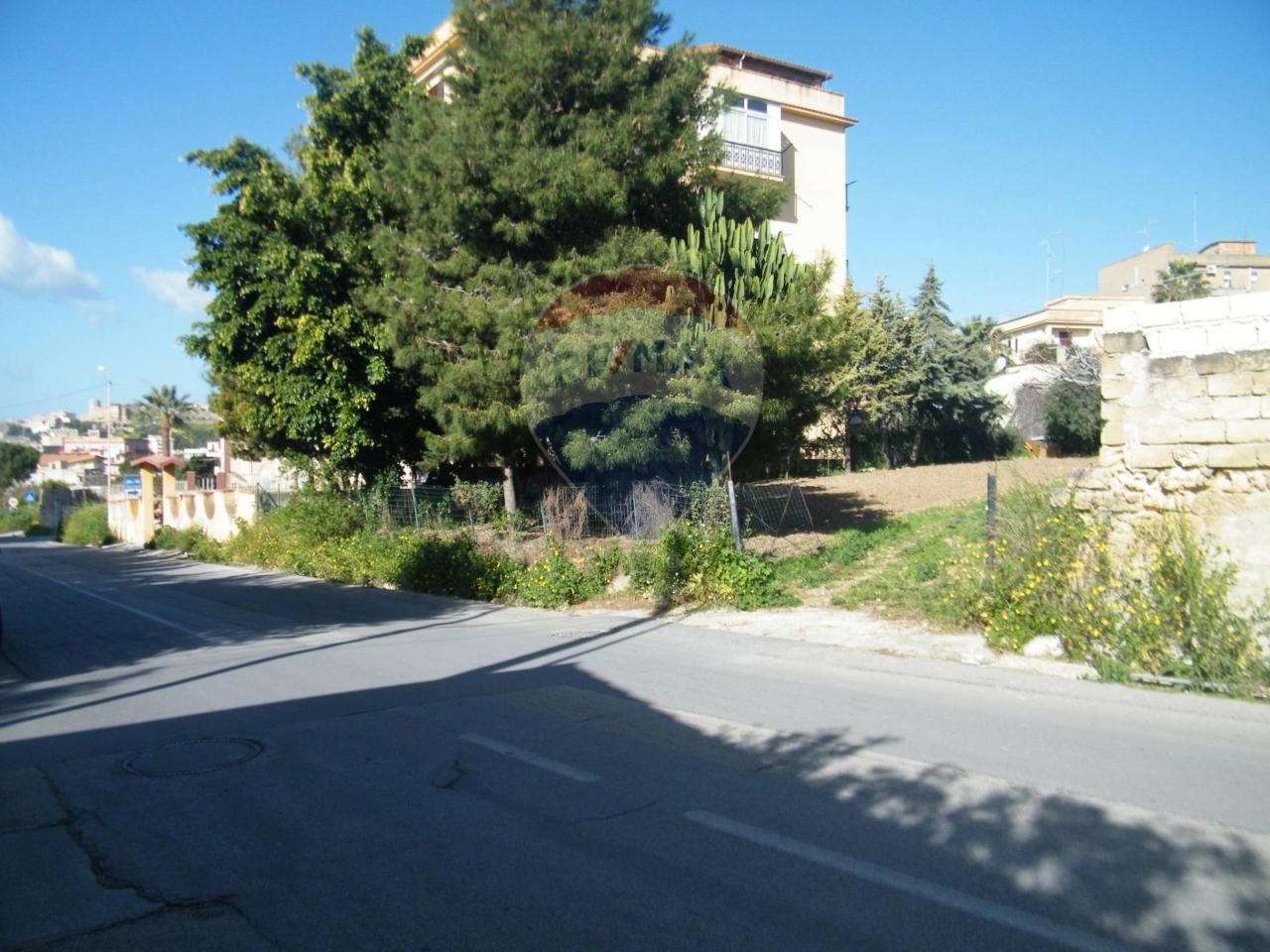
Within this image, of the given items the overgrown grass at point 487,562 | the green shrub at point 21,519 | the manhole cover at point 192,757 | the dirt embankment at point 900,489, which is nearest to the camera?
the manhole cover at point 192,757

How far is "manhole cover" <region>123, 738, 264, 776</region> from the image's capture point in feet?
20.9

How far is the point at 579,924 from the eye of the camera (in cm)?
394

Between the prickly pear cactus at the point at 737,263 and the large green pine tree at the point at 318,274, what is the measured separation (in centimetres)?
812

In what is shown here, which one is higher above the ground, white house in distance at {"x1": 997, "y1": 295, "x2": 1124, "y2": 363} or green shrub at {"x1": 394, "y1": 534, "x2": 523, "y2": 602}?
white house in distance at {"x1": 997, "y1": 295, "x2": 1124, "y2": 363}

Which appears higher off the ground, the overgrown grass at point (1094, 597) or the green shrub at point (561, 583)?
the overgrown grass at point (1094, 597)

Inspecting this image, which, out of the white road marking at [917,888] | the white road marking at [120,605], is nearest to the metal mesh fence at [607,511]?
the white road marking at [120,605]

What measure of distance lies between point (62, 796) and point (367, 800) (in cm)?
203

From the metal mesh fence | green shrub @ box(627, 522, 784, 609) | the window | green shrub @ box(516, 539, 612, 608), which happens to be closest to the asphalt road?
green shrub @ box(627, 522, 784, 609)

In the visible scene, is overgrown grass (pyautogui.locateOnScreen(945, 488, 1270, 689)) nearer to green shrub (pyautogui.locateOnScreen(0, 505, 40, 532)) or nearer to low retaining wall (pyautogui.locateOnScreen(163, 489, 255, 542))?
low retaining wall (pyautogui.locateOnScreen(163, 489, 255, 542))

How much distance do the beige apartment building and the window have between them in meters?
30.6

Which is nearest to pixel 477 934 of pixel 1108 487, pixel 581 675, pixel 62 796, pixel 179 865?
pixel 179 865

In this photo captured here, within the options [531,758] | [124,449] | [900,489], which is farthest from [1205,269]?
[124,449]

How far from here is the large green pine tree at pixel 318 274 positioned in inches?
812

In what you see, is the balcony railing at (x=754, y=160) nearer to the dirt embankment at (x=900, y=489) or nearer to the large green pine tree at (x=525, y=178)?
the dirt embankment at (x=900, y=489)
